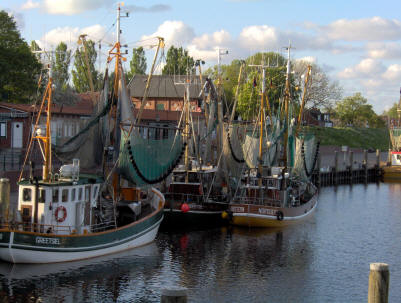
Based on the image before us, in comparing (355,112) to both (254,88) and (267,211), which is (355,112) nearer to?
(254,88)

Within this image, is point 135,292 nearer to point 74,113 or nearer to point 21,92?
point 74,113

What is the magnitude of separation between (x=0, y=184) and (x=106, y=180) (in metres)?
6.26

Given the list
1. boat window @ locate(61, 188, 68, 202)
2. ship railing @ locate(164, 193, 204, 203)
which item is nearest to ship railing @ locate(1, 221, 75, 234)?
boat window @ locate(61, 188, 68, 202)

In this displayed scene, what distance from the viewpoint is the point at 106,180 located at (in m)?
38.5

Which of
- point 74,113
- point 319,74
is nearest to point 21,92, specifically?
point 74,113

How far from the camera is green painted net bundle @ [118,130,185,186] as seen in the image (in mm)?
39750

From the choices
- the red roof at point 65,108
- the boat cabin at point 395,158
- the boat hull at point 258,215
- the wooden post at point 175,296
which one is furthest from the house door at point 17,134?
the boat cabin at point 395,158

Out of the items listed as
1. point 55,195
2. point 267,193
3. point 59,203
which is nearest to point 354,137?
point 267,193

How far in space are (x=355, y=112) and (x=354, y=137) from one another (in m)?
25.1

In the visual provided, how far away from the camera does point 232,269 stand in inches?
1458

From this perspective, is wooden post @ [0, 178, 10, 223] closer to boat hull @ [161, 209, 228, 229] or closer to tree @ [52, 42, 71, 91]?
tree @ [52, 42, 71, 91]

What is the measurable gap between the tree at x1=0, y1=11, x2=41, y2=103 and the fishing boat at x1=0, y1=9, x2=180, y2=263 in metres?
30.7

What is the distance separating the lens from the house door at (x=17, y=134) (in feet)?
200

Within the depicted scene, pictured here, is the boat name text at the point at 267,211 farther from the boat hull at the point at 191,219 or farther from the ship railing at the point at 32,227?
the ship railing at the point at 32,227
